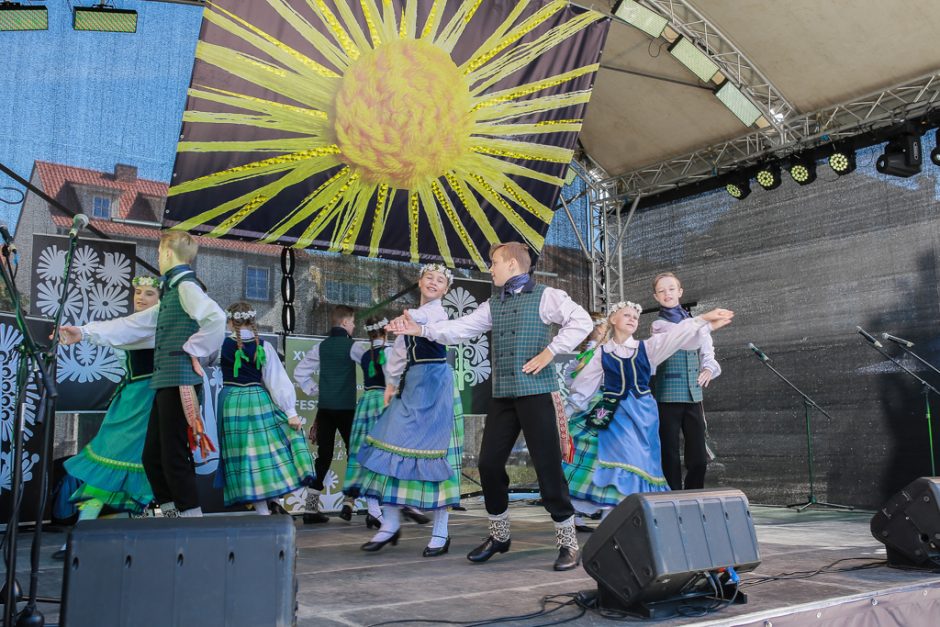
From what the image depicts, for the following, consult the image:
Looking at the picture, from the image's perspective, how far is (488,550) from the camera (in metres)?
3.62

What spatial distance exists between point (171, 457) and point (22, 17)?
291 cm

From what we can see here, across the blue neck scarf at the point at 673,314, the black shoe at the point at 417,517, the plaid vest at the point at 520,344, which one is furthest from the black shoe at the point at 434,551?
the blue neck scarf at the point at 673,314

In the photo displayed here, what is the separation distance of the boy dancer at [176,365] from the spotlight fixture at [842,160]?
5.15 metres

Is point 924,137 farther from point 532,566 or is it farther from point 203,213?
point 203,213

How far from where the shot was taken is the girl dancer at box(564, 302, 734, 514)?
4.50 meters

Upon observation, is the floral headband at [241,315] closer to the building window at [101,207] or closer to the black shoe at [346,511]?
the building window at [101,207]

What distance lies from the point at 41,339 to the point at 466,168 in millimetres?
3106

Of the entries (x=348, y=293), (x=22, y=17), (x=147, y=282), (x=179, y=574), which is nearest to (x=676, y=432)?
(x=348, y=293)

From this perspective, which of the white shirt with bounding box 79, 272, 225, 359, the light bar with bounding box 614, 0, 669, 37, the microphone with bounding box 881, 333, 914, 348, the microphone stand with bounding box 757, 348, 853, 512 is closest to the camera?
the white shirt with bounding box 79, 272, 225, 359

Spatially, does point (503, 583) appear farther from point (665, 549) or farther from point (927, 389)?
point (927, 389)

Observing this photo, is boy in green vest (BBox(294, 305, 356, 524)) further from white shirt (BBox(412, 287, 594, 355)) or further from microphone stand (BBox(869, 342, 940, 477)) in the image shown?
microphone stand (BBox(869, 342, 940, 477))

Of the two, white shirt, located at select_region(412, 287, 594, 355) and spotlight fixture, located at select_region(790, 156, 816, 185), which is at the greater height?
spotlight fixture, located at select_region(790, 156, 816, 185)

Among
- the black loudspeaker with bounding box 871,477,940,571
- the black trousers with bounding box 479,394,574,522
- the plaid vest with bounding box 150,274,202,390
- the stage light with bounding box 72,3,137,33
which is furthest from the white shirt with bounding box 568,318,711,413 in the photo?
the stage light with bounding box 72,3,137,33

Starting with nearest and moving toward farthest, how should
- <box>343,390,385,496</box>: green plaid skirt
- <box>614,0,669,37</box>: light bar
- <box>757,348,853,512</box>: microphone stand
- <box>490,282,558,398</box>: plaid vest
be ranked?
<box>490,282,558,398</box>: plaid vest → <box>343,390,385,496</box>: green plaid skirt → <box>614,0,669,37</box>: light bar → <box>757,348,853,512</box>: microphone stand
